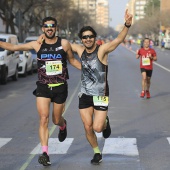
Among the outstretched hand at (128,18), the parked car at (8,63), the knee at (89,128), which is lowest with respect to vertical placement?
the parked car at (8,63)

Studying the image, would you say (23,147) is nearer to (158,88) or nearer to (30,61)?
(158,88)

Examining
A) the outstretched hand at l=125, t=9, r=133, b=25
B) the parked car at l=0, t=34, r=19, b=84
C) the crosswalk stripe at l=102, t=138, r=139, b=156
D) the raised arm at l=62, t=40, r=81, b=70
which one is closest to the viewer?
the outstretched hand at l=125, t=9, r=133, b=25

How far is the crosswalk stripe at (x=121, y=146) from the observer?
28.4ft

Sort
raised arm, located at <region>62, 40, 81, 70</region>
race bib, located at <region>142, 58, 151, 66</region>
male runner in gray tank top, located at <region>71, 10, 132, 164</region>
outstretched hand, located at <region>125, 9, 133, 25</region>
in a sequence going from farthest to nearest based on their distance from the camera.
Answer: race bib, located at <region>142, 58, 151, 66</region> → raised arm, located at <region>62, 40, 81, 70</region> → male runner in gray tank top, located at <region>71, 10, 132, 164</region> → outstretched hand, located at <region>125, 9, 133, 25</region>

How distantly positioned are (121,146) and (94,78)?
1.95 meters

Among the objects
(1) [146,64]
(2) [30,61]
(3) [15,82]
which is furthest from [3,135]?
(2) [30,61]

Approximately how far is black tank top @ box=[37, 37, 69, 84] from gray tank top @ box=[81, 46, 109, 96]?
328mm

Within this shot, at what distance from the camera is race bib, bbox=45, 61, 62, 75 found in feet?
25.4

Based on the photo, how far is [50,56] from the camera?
779 cm

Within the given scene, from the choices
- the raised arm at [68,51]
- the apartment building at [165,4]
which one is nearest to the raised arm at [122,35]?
the raised arm at [68,51]

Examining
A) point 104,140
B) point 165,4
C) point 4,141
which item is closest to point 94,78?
point 104,140

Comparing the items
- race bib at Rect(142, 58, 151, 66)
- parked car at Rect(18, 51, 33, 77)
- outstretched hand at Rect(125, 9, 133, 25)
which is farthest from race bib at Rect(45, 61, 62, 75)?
parked car at Rect(18, 51, 33, 77)

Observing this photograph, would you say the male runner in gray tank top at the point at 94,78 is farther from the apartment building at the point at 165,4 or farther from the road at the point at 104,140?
the apartment building at the point at 165,4

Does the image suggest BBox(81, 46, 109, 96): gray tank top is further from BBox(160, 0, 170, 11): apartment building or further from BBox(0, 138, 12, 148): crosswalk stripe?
BBox(160, 0, 170, 11): apartment building
